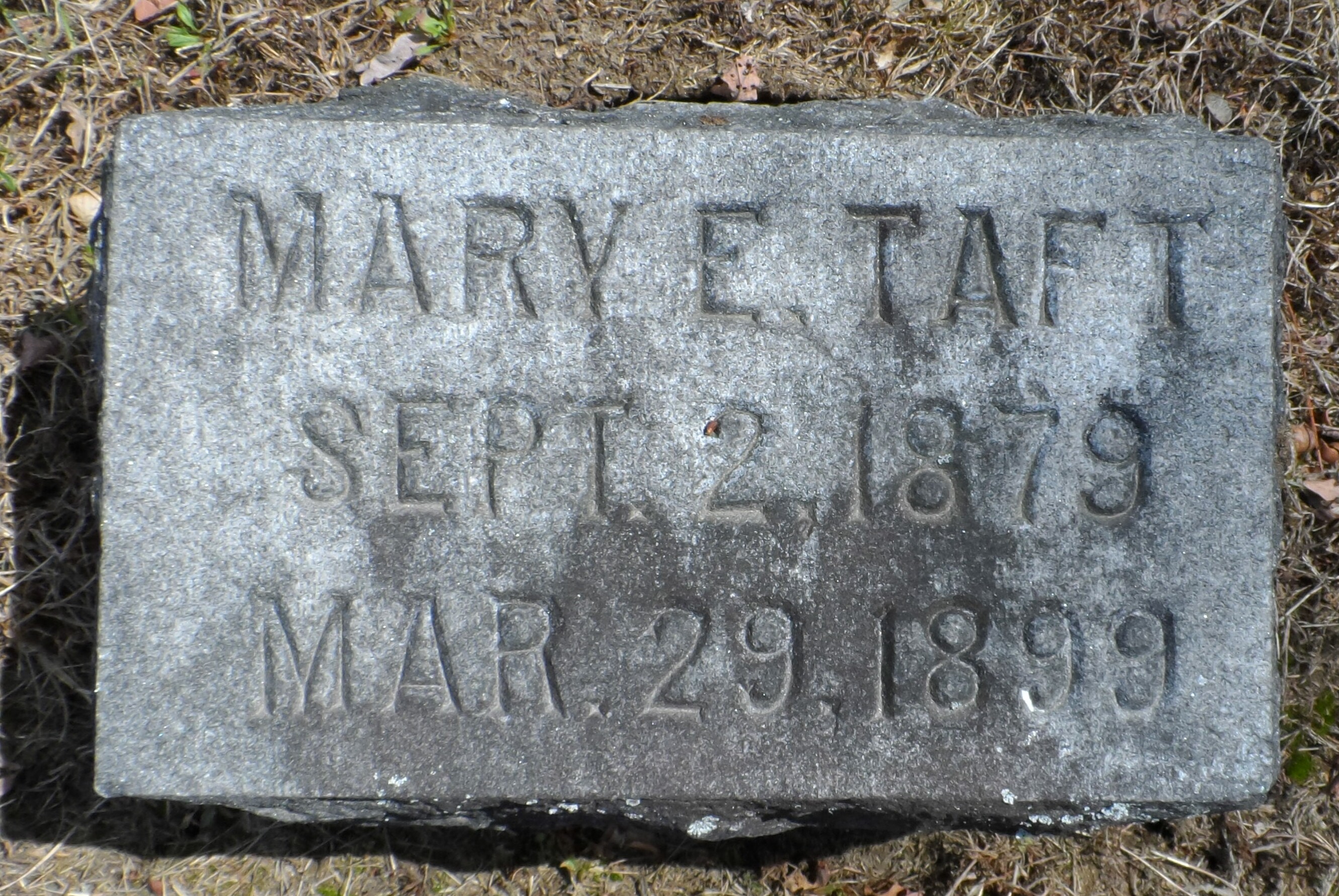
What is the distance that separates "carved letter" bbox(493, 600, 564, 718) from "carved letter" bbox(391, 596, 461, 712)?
98mm

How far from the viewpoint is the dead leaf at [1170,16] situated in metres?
2.57

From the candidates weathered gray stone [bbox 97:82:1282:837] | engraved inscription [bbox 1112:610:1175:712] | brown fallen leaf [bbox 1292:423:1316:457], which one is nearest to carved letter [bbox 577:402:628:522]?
weathered gray stone [bbox 97:82:1282:837]

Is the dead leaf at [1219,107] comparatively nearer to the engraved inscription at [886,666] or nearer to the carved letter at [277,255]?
the engraved inscription at [886,666]

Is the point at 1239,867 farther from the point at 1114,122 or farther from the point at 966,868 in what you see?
the point at 1114,122

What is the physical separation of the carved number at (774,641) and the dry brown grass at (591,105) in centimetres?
93

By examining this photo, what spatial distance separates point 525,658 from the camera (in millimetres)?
1769

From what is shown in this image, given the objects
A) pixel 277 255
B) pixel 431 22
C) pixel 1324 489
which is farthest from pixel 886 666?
pixel 431 22

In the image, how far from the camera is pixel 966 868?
2.47m

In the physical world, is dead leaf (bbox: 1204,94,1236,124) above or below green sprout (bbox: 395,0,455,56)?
below

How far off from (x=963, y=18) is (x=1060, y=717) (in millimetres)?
1835

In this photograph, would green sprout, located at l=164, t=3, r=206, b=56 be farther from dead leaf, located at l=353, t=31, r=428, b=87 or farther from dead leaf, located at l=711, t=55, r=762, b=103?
dead leaf, located at l=711, t=55, r=762, b=103

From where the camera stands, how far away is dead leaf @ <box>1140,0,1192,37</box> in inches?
101

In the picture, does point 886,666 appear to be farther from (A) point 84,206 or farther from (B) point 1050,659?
(A) point 84,206

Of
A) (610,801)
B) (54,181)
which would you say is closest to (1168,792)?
(610,801)
